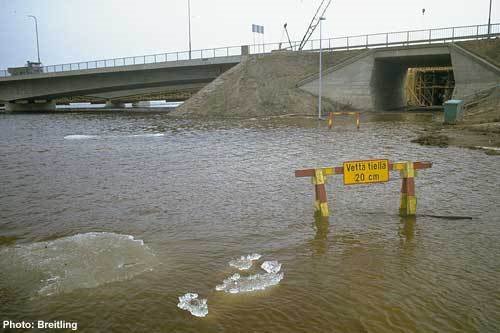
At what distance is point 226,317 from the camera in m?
4.46

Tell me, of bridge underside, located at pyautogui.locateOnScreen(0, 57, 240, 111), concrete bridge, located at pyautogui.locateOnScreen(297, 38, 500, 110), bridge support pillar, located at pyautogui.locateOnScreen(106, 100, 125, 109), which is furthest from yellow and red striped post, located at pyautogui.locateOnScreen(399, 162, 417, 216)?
bridge support pillar, located at pyautogui.locateOnScreen(106, 100, 125, 109)

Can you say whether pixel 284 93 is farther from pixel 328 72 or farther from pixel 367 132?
pixel 367 132

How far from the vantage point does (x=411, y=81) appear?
52.6 m

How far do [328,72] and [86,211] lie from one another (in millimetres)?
35569

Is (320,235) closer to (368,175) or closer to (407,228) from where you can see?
(368,175)

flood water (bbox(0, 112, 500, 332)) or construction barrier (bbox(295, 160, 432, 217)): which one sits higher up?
construction barrier (bbox(295, 160, 432, 217))

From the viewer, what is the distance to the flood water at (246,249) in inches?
177

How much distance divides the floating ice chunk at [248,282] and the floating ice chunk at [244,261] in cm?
29

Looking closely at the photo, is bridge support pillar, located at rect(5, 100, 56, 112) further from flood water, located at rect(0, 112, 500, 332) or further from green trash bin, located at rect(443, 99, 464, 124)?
green trash bin, located at rect(443, 99, 464, 124)

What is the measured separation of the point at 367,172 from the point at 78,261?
4.87 meters

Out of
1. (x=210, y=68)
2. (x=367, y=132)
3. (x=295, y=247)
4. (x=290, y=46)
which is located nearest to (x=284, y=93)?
(x=290, y=46)

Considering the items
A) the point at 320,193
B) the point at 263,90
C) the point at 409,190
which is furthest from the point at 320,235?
the point at 263,90

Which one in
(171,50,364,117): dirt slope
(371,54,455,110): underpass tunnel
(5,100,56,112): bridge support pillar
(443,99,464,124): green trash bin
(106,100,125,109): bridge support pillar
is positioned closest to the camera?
(443,99,464,124): green trash bin

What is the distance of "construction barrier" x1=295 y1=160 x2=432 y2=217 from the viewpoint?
283 inches
